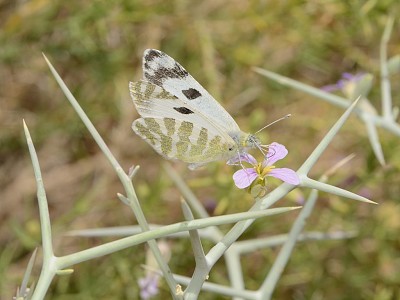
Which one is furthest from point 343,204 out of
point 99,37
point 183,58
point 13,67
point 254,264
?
point 13,67

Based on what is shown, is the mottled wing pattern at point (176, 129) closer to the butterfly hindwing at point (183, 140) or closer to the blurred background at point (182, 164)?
the butterfly hindwing at point (183, 140)

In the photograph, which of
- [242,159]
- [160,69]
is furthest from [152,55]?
[242,159]

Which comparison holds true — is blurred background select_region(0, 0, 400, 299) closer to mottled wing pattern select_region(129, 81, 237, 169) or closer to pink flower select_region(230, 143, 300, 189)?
mottled wing pattern select_region(129, 81, 237, 169)

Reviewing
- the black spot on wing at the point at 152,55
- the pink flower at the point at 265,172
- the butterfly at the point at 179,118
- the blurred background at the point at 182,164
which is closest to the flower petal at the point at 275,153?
the pink flower at the point at 265,172

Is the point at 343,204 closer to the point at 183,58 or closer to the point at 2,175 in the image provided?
the point at 183,58

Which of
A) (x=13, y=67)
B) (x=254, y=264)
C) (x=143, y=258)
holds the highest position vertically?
(x=13, y=67)
